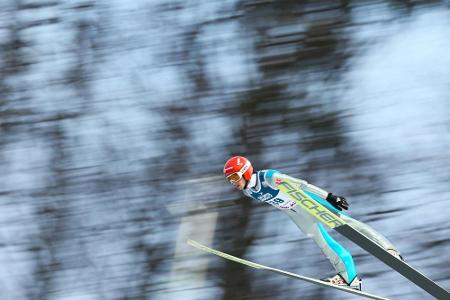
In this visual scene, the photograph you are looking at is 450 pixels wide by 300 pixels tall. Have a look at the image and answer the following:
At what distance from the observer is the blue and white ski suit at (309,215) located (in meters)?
10.7

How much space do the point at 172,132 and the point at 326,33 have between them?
8.89 feet

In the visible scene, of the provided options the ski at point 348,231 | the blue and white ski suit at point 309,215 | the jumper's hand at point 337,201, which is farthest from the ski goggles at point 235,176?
the jumper's hand at point 337,201

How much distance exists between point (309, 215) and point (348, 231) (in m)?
0.42

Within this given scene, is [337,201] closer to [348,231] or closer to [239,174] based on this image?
[348,231]

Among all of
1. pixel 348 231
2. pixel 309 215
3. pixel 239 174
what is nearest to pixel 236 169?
pixel 239 174

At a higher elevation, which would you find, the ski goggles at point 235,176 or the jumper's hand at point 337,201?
the ski goggles at point 235,176

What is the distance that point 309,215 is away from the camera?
11156mm

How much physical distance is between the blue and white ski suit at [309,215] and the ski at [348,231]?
2.5 inches

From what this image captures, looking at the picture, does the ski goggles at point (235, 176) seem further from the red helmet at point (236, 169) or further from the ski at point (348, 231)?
the ski at point (348, 231)

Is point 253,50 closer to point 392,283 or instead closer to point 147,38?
point 147,38

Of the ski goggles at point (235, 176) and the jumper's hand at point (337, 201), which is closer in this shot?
the ski goggles at point (235, 176)

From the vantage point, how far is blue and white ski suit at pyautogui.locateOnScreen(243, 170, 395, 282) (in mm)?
10742

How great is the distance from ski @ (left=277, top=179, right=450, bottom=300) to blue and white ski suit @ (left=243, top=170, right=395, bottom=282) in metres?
0.06

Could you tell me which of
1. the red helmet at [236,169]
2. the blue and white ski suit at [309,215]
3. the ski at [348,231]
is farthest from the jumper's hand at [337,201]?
the red helmet at [236,169]
